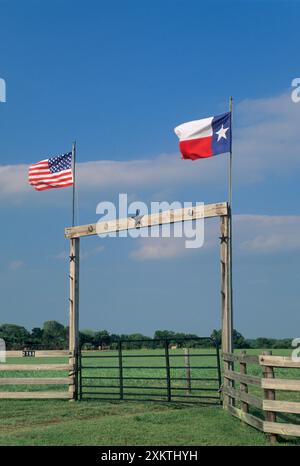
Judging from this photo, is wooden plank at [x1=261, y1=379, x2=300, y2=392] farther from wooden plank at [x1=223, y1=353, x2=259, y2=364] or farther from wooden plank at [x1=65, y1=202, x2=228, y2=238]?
wooden plank at [x1=65, y1=202, x2=228, y2=238]

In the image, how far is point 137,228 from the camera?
50.9 feet

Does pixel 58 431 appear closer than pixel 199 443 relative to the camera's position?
No

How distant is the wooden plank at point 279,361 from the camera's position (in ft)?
31.6

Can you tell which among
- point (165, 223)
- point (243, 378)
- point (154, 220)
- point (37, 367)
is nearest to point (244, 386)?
point (243, 378)

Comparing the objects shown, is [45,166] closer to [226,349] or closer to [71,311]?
[71,311]

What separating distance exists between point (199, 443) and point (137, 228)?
6.79m

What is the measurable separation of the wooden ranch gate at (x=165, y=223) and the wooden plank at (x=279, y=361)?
3.36 m

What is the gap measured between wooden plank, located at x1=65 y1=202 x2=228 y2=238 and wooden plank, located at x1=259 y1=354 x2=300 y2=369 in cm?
441

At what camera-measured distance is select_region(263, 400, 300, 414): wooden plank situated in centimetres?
948

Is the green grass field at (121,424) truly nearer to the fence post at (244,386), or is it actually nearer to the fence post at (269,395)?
the fence post at (269,395)

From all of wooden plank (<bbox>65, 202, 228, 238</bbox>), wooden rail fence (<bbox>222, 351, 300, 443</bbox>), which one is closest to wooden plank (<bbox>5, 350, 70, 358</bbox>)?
wooden plank (<bbox>65, 202, 228, 238</bbox>)

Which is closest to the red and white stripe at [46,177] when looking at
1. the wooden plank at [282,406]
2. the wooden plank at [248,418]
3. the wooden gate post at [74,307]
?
the wooden gate post at [74,307]
